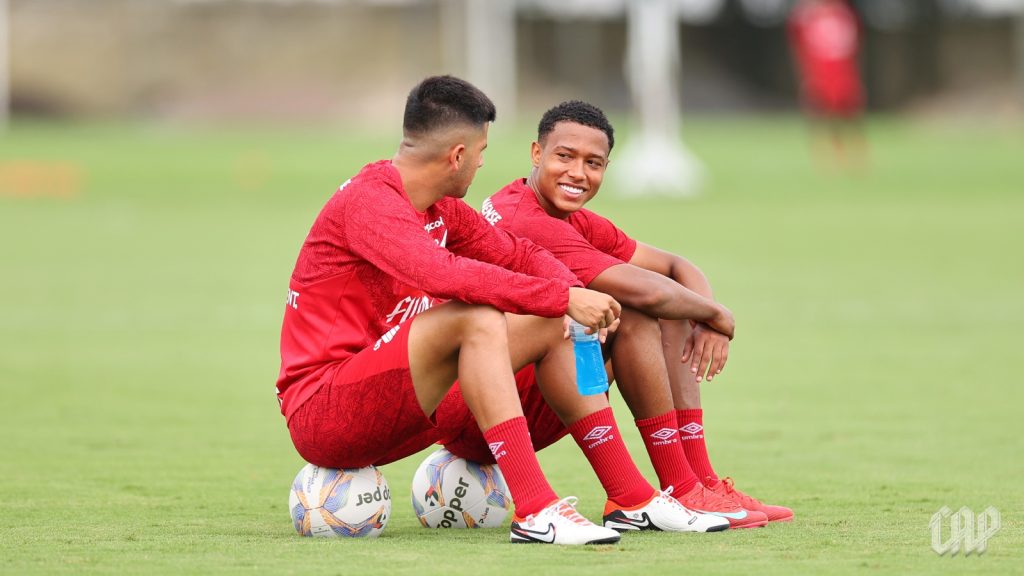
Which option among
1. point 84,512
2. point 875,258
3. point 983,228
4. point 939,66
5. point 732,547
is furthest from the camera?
point 939,66

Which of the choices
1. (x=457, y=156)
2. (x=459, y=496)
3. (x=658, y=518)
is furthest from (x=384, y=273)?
(x=658, y=518)

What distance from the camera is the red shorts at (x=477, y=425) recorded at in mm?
6273

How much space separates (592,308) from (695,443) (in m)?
1.07

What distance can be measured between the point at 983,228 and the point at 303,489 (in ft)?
56.6

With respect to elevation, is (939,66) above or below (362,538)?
above

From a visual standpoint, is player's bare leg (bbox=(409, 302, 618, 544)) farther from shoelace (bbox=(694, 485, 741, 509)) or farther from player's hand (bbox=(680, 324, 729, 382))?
player's hand (bbox=(680, 324, 729, 382))

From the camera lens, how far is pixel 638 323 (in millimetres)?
6285

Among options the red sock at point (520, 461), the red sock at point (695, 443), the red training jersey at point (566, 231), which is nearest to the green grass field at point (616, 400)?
the red sock at point (520, 461)

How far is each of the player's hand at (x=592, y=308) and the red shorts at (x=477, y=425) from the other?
1.76 feet

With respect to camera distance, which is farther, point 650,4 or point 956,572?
point 650,4

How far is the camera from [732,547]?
5.73 meters

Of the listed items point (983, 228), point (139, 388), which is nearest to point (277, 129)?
point (983, 228)

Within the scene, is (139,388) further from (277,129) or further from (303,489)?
(277,129)

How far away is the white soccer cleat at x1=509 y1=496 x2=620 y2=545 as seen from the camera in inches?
223
